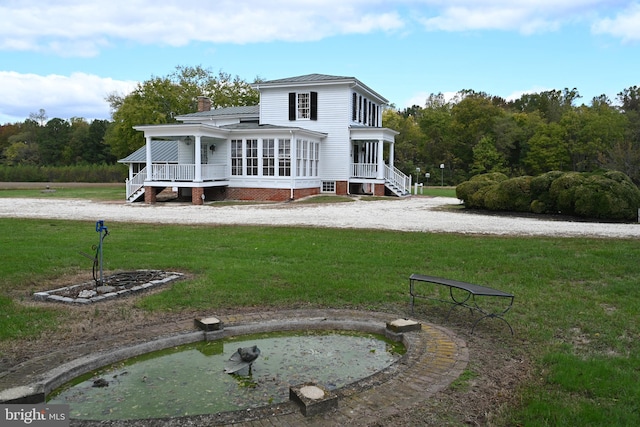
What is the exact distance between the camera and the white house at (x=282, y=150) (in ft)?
86.9

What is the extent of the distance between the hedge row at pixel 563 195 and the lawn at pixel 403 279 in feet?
21.1

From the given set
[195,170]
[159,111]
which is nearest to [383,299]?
[195,170]

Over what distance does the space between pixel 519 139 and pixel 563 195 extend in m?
34.9

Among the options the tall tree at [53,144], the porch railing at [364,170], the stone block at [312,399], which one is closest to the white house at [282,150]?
the porch railing at [364,170]

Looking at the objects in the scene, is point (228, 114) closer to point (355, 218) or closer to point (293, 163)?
point (293, 163)

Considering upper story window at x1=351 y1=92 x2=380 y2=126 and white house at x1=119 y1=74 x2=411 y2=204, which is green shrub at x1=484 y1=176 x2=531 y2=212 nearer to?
white house at x1=119 y1=74 x2=411 y2=204

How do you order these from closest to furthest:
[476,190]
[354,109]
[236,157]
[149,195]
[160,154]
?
[476,190] → [149,195] → [236,157] → [354,109] → [160,154]

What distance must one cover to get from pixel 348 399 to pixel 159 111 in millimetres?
44978

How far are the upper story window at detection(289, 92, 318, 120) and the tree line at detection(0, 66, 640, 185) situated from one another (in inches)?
451

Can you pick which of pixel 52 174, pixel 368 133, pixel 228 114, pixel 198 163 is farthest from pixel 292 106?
pixel 52 174

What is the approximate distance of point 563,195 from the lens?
19141mm

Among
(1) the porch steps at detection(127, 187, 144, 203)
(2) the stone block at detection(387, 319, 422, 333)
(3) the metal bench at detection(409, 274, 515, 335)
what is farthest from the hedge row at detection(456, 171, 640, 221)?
(1) the porch steps at detection(127, 187, 144, 203)

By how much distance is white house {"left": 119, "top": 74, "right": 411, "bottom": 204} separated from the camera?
26.5 metres

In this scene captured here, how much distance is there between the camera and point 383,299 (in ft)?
23.6
